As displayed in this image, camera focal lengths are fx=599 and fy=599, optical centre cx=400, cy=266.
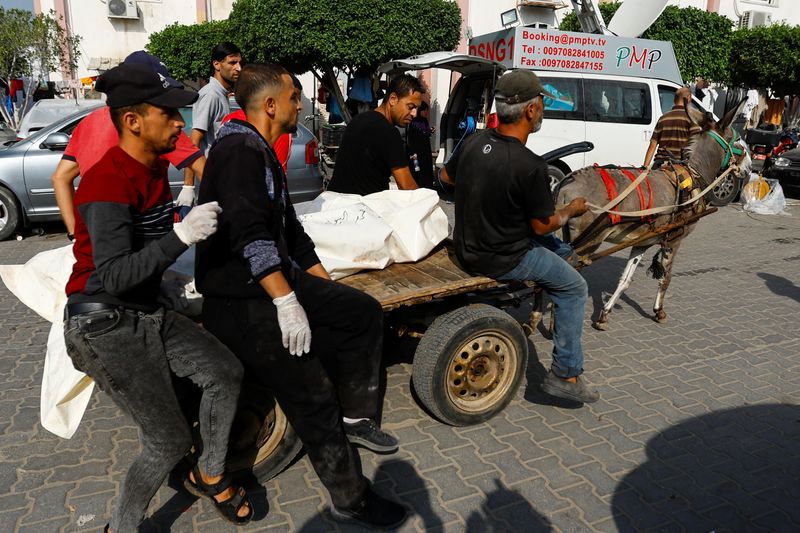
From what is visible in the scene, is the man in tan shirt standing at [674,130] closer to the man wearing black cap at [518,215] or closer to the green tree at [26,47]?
the man wearing black cap at [518,215]

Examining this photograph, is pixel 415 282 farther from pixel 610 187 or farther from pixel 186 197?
pixel 610 187

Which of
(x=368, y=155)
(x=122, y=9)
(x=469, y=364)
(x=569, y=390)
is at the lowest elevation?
(x=569, y=390)

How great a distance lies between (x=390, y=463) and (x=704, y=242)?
731 cm

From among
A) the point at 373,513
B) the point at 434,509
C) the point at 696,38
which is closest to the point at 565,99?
the point at 434,509

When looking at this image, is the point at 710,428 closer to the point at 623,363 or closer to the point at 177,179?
the point at 623,363

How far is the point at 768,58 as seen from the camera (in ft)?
65.1

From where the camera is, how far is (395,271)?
3564mm

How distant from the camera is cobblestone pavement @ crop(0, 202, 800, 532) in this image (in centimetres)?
293

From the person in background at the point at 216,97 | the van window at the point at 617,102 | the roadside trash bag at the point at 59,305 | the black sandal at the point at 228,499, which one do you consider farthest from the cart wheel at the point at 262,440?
the van window at the point at 617,102

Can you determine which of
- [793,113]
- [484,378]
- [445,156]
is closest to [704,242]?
[445,156]

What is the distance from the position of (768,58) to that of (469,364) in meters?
21.5

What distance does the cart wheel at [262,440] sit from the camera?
9.82ft

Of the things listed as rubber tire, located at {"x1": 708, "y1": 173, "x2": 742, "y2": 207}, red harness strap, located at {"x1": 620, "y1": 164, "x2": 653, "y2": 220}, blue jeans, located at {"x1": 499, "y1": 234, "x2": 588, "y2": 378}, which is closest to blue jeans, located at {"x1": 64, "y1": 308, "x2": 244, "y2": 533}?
blue jeans, located at {"x1": 499, "y1": 234, "x2": 588, "y2": 378}

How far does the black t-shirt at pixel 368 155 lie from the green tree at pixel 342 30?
13.4 m
